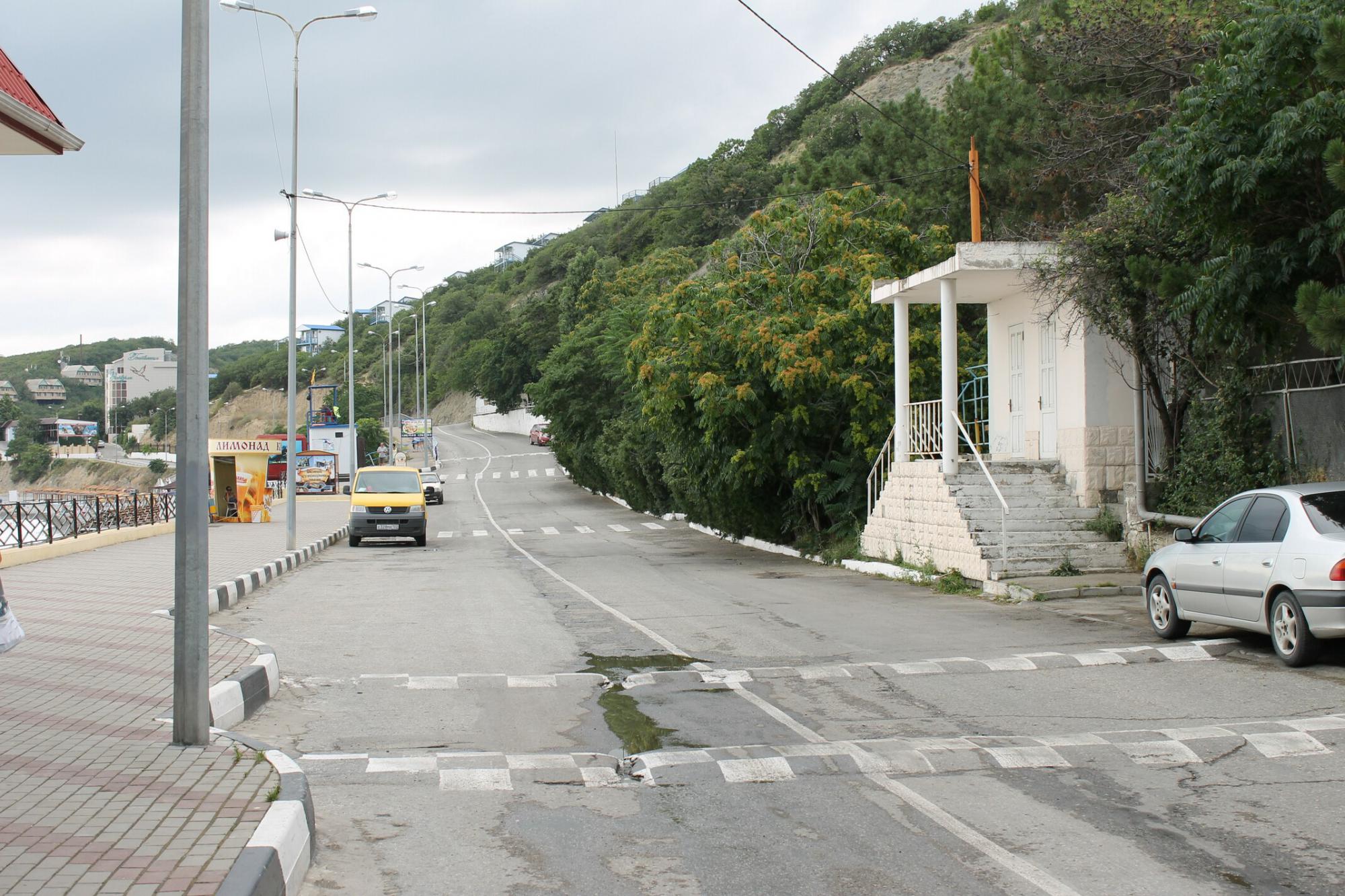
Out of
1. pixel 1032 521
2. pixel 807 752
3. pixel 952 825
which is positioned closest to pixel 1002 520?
pixel 1032 521

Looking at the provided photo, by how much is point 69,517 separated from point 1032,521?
20.7 metres

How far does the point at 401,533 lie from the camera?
2881cm

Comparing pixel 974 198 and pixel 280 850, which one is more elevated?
pixel 974 198

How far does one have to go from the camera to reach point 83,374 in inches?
4060

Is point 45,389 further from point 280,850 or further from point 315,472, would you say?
point 280,850

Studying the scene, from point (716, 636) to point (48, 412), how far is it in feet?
375

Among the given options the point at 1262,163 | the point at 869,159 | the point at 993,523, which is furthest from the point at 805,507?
the point at 1262,163

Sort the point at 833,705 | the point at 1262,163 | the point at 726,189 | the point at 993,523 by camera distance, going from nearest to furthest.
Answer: the point at 833,705
the point at 1262,163
the point at 993,523
the point at 726,189

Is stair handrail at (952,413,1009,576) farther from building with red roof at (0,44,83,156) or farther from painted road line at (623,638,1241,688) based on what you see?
building with red roof at (0,44,83,156)

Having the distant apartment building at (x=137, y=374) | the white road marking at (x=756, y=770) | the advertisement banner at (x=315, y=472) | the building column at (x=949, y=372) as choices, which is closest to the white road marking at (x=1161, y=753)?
the white road marking at (x=756, y=770)

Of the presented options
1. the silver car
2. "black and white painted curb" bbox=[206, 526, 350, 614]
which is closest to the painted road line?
the silver car

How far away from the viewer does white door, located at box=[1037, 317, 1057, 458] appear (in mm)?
18859

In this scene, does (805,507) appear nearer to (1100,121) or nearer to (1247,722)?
(1100,121)

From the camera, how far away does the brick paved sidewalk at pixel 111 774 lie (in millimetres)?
4352
